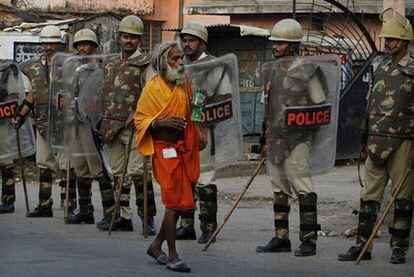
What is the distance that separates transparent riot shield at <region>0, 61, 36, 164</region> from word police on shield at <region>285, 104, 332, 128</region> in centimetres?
417

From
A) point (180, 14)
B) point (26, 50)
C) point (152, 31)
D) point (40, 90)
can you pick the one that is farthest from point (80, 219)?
point (152, 31)

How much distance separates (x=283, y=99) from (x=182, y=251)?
1602mm

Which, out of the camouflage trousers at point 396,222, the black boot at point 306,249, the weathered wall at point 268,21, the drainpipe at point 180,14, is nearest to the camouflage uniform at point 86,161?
the black boot at point 306,249

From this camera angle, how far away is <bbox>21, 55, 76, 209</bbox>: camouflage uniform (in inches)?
517

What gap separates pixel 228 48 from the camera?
2358cm

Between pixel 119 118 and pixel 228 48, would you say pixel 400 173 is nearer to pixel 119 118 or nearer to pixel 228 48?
pixel 119 118

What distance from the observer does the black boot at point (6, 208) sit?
13570mm

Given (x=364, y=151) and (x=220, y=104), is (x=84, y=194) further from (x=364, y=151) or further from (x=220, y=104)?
(x=364, y=151)

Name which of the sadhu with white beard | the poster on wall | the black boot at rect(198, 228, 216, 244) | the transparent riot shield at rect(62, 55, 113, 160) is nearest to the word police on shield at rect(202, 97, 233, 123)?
the black boot at rect(198, 228, 216, 244)

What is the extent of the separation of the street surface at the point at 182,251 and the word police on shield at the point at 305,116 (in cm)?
114

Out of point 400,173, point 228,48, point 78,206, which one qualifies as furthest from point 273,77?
point 228,48

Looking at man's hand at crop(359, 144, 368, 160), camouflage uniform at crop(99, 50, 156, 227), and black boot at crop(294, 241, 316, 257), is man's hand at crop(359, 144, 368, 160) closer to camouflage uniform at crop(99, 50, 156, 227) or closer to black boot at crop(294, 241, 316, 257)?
black boot at crop(294, 241, 316, 257)

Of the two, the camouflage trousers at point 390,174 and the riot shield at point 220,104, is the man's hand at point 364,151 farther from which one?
the riot shield at point 220,104

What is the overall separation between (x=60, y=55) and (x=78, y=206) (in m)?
1.84
